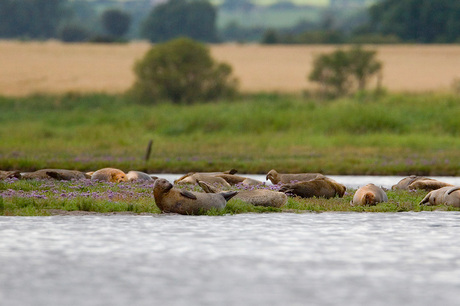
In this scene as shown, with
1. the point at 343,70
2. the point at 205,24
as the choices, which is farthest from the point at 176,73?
the point at 205,24

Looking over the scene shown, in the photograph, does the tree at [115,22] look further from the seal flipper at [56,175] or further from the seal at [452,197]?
the seal at [452,197]

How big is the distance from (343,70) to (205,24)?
71407 mm

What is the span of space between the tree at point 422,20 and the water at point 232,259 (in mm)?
76124

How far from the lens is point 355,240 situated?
43.3 feet

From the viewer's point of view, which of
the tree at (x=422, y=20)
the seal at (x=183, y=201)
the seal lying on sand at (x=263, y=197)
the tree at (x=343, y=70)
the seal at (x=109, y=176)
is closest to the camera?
the seal at (x=183, y=201)

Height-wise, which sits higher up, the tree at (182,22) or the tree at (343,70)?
the tree at (182,22)

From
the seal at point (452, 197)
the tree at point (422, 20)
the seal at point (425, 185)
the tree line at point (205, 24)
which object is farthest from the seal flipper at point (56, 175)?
the tree at point (422, 20)

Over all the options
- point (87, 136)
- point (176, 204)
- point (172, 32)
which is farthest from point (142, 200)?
point (172, 32)

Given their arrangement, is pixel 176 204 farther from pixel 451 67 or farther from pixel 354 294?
pixel 451 67

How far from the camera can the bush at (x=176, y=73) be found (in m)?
44.2

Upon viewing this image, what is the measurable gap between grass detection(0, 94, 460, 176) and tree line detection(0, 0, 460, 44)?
1885 inches

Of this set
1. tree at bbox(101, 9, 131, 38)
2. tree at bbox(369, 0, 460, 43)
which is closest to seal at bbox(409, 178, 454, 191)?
tree at bbox(369, 0, 460, 43)

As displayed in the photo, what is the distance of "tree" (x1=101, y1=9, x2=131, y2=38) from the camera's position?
13550 cm

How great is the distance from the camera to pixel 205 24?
4628 inches
